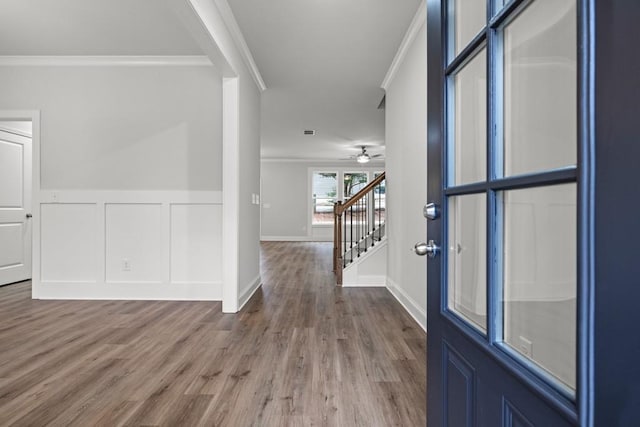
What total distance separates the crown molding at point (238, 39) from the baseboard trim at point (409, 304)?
2.74 metres

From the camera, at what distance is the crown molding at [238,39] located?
2599 mm

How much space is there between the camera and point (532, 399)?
62 centimetres

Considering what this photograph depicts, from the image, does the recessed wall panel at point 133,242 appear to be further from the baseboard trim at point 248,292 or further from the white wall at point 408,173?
the white wall at point 408,173

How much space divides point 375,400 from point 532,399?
1.21 metres

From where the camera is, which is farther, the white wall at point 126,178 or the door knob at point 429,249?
the white wall at point 126,178

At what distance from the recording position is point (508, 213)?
2.45ft

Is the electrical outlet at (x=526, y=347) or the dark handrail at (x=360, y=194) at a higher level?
the dark handrail at (x=360, y=194)

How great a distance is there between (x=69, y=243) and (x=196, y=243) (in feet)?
4.34

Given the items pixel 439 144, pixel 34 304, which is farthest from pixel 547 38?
pixel 34 304

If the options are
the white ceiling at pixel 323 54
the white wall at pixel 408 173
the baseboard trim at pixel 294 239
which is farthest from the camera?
the baseboard trim at pixel 294 239

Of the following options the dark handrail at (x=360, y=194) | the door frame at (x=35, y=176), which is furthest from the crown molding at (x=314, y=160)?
the door frame at (x=35, y=176)

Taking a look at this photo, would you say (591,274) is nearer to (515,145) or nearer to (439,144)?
(515,145)

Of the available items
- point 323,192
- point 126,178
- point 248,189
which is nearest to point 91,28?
point 126,178

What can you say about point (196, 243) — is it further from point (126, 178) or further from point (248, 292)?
point (126, 178)
